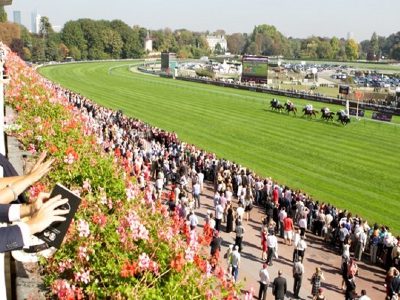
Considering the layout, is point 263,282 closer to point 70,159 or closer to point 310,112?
point 70,159

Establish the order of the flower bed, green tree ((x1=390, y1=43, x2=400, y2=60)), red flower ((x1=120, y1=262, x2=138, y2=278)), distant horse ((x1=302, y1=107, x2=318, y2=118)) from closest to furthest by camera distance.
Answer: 1. red flower ((x1=120, y1=262, x2=138, y2=278))
2. the flower bed
3. distant horse ((x1=302, y1=107, x2=318, y2=118))
4. green tree ((x1=390, y1=43, x2=400, y2=60))

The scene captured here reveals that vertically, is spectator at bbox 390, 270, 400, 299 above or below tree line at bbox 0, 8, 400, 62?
below

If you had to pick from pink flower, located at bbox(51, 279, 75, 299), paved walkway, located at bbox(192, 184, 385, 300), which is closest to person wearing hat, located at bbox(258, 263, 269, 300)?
paved walkway, located at bbox(192, 184, 385, 300)

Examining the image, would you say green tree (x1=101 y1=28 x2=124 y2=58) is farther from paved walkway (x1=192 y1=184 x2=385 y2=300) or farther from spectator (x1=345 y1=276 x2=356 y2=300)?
spectator (x1=345 y1=276 x2=356 y2=300)

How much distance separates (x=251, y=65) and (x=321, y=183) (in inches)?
1481

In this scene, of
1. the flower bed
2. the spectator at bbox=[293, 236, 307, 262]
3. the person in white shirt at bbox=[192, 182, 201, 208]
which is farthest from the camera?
the person in white shirt at bbox=[192, 182, 201, 208]

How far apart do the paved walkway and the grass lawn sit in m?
3.21

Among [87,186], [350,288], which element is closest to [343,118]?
[350,288]

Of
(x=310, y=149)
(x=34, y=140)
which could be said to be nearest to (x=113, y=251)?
(x=34, y=140)

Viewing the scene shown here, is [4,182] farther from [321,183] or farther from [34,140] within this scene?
[321,183]

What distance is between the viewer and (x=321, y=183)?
21.9 meters

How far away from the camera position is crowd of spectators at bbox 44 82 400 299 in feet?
42.8

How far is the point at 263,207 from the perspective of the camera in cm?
1852

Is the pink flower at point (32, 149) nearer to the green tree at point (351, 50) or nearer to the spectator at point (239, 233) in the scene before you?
the spectator at point (239, 233)
